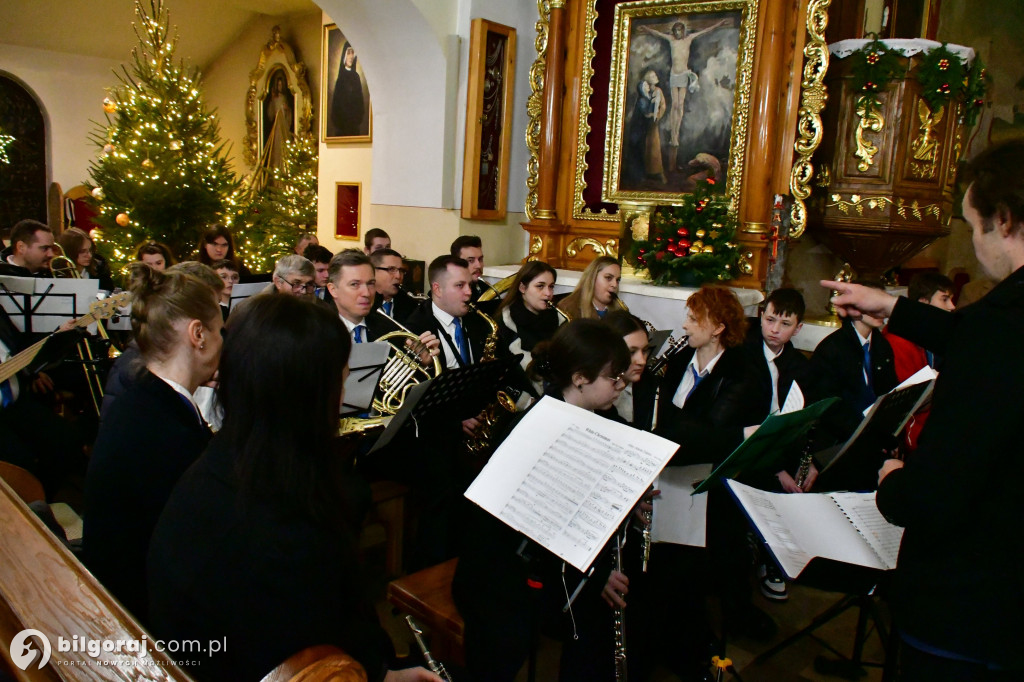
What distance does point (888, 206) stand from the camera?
6090mm

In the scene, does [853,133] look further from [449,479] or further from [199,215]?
[199,215]

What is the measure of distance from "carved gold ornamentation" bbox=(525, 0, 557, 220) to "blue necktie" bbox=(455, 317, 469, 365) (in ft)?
12.2

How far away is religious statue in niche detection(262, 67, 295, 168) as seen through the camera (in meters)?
11.8

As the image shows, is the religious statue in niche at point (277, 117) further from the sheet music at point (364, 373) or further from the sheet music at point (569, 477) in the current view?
the sheet music at point (569, 477)

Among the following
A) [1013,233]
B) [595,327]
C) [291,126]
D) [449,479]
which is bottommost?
[449,479]

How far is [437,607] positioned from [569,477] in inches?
33.0

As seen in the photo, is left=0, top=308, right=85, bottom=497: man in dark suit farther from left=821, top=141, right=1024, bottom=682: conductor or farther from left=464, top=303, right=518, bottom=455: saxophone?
left=821, top=141, right=1024, bottom=682: conductor

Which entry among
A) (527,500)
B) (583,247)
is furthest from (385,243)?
(527,500)

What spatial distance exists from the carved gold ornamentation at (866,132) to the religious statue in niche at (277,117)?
8623 millimetres

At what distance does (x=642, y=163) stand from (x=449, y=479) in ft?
15.3

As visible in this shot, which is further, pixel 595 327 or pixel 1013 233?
pixel 595 327

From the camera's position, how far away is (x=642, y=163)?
23.5ft

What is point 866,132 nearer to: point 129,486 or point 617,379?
point 617,379

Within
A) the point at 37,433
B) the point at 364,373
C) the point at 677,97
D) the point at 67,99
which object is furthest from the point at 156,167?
the point at 364,373
